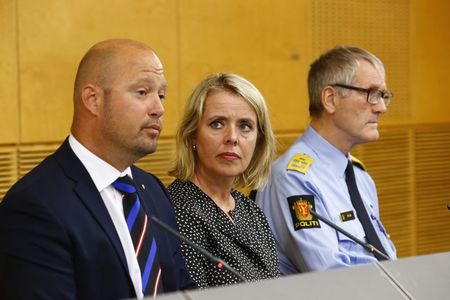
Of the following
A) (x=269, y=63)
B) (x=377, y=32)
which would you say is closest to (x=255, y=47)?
(x=269, y=63)

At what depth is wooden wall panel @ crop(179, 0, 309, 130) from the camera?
5215 millimetres

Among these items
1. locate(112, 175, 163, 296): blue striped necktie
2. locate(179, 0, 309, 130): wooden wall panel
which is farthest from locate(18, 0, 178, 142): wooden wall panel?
locate(112, 175, 163, 296): blue striped necktie

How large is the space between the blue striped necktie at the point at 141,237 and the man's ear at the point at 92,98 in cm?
22

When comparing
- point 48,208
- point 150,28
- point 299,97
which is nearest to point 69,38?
point 150,28

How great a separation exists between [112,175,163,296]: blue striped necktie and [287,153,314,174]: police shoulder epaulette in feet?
3.41

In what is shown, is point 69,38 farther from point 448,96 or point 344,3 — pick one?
point 448,96

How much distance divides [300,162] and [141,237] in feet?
3.85

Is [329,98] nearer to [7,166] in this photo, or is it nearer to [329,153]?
[329,153]

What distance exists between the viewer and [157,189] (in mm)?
2604

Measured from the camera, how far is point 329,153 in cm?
344

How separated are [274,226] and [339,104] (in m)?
0.70

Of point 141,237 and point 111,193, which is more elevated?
point 111,193

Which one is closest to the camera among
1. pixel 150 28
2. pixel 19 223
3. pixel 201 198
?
pixel 19 223

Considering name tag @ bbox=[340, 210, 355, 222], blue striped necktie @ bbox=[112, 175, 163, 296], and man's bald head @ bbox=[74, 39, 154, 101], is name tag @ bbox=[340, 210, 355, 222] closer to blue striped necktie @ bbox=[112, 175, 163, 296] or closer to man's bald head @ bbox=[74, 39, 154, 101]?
blue striped necktie @ bbox=[112, 175, 163, 296]
